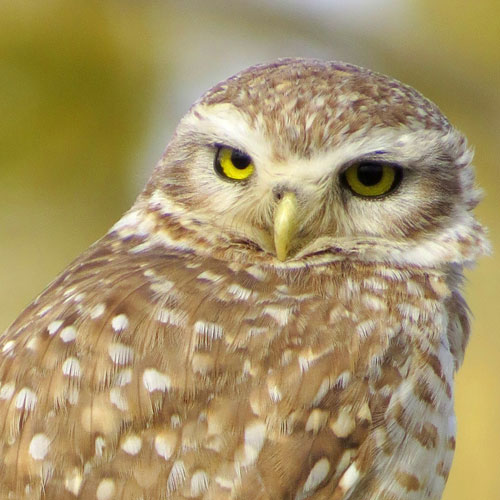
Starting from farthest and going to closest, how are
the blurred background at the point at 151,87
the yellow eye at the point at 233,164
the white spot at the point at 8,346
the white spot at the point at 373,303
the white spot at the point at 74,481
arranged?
the blurred background at the point at 151,87 < the yellow eye at the point at 233,164 < the white spot at the point at 373,303 < the white spot at the point at 8,346 < the white spot at the point at 74,481

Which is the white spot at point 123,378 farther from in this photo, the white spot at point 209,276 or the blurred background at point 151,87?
the blurred background at point 151,87

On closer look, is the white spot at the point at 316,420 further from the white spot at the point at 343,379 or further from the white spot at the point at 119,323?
the white spot at the point at 119,323

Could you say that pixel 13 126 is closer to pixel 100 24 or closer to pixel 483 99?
pixel 100 24

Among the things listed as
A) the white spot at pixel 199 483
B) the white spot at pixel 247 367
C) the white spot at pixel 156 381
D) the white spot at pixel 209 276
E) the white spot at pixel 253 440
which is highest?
the white spot at pixel 209 276

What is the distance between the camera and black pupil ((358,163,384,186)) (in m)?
2.21

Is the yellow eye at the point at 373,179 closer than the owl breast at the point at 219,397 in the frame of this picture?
No

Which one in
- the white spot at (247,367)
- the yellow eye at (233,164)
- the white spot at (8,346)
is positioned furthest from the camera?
the yellow eye at (233,164)

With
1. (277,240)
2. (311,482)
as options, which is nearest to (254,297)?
(277,240)

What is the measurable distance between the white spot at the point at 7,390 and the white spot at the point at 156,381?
310mm

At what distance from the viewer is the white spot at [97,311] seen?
1.98 meters

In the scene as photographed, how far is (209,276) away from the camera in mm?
2158

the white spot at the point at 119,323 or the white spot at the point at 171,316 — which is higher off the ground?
the white spot at the point at 171,316

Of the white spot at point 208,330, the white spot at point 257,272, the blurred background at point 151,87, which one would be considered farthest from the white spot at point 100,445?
the blurred background at point 151,87

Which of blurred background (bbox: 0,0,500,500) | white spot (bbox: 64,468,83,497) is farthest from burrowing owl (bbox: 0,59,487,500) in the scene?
blurred background (bbox: 0,0,500,500)
